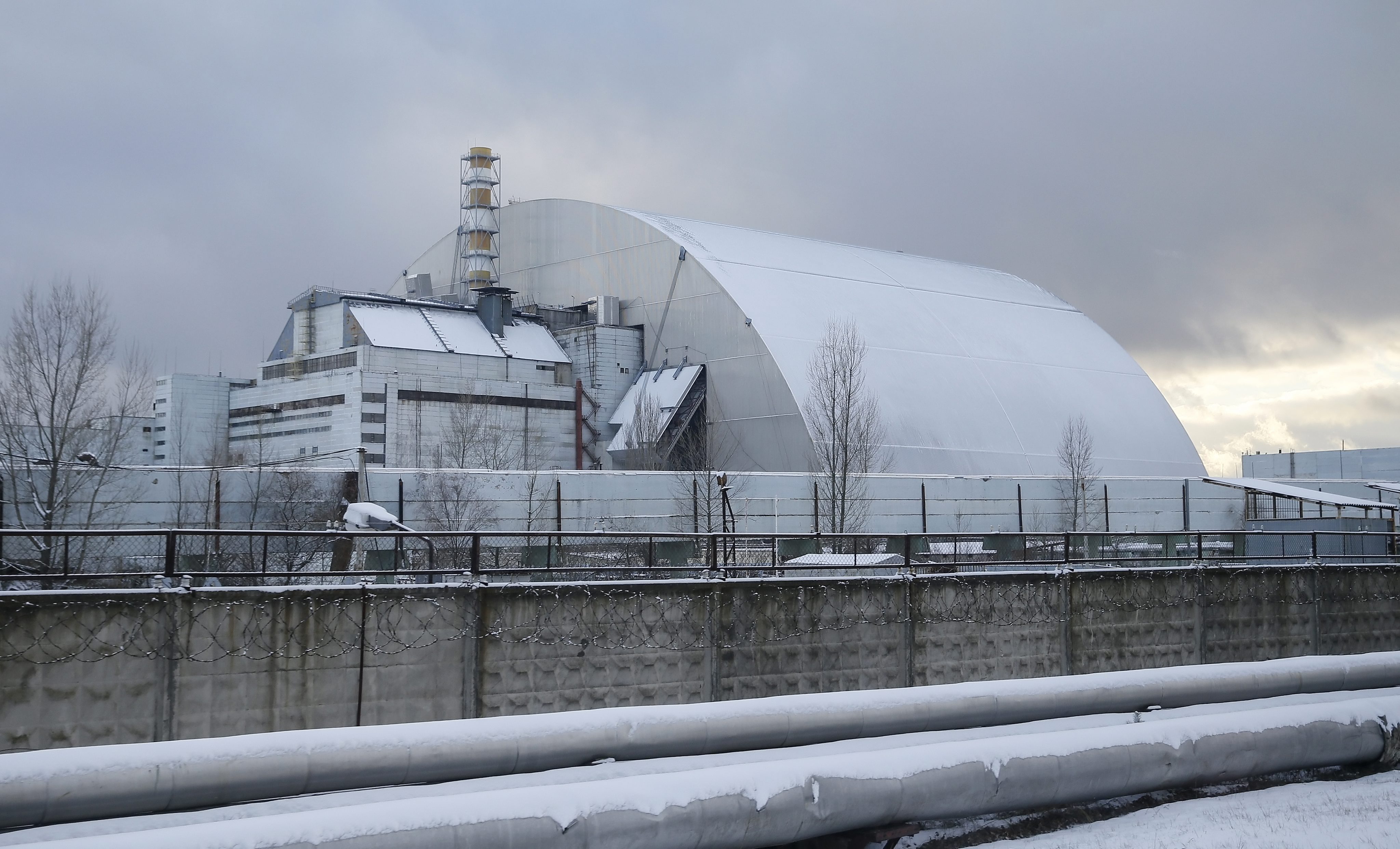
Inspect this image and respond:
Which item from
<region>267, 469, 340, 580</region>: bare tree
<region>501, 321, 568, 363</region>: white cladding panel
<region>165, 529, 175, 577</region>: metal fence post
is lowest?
<region>165, 529, 175, 577</region>: metal fence post

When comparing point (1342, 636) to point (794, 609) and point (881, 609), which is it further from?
point (794, 609)

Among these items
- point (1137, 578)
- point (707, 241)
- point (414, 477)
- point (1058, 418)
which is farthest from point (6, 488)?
point (1058, 418)

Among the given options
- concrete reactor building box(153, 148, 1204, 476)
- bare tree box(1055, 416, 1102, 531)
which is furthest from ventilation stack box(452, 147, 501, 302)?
bare tree box(1055, 416, 1102, 531)

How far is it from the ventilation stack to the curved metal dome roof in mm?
844

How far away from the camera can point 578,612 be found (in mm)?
16016

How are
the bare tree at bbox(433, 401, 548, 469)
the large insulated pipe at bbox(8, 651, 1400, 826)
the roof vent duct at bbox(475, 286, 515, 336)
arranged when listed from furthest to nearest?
the roof vent duct at bbox(475, 286, 515, 336) → the bare tree at bbox(433, 401, 548, 469) → the large insulated pipe at bbox(8, 651, 1400, 826)

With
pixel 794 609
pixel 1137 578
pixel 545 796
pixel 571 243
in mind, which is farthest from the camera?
pixel 571 243

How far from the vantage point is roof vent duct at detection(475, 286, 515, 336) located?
195 ft

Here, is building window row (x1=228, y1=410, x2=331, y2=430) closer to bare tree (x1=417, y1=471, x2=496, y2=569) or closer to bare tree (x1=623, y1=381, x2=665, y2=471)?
bare tree (x1=623, y1=381, x2=665, y2=471)

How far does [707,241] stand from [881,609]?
4456 centimetres

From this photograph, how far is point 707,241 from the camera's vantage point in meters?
60.9

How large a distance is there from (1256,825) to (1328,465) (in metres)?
80.9

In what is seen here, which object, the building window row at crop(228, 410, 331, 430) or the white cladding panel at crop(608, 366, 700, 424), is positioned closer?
the building window row at crop(228, 410, 331, 430)

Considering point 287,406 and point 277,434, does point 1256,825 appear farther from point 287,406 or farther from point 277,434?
point 287,406
